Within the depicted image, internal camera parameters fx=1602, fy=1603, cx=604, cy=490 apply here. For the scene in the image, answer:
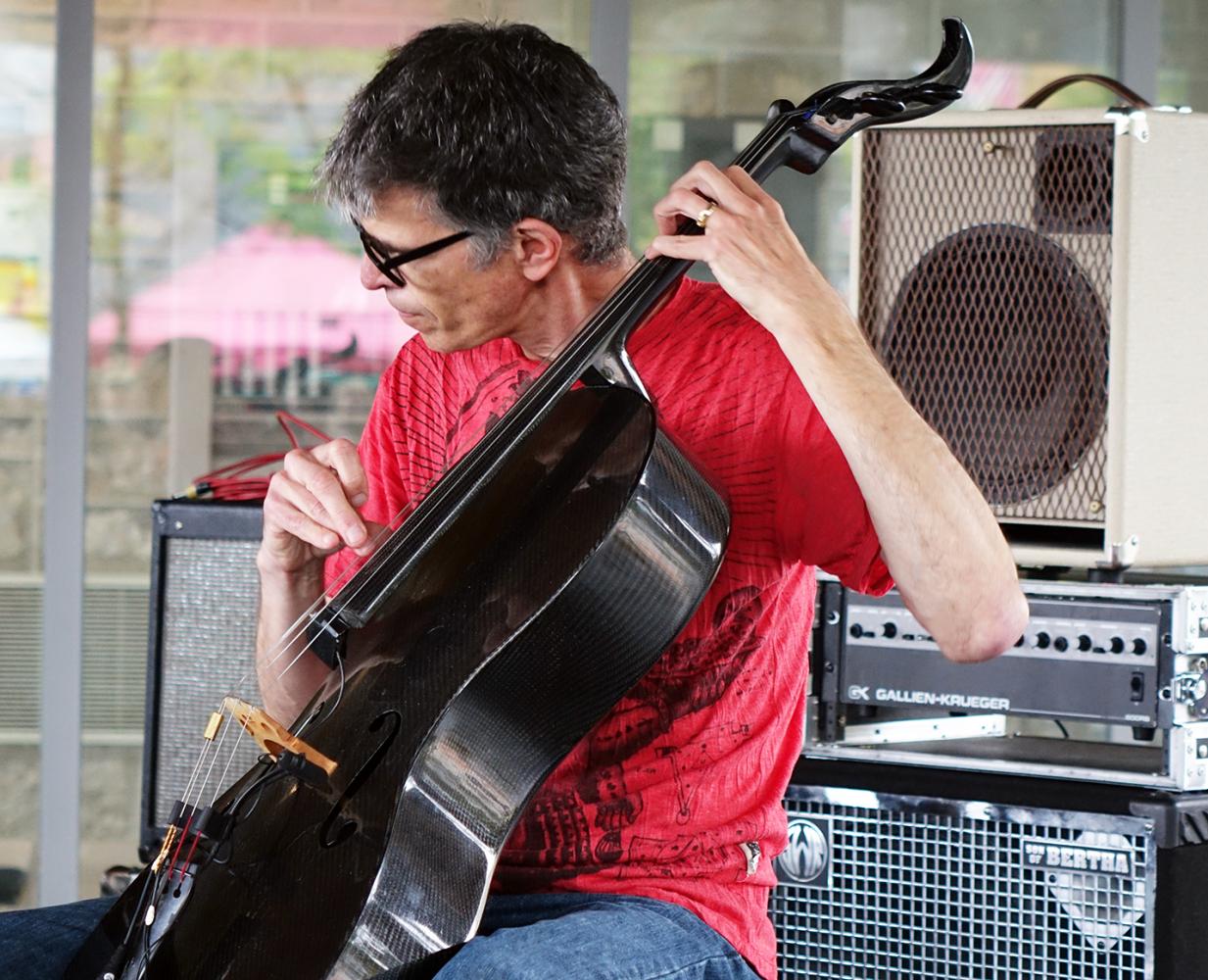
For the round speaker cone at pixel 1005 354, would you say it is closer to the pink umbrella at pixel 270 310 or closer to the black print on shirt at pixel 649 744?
the black print on shirt at pixel 649 744

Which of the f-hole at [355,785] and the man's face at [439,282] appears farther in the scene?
the man's face at [439,282]

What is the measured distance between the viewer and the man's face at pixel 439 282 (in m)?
1.38

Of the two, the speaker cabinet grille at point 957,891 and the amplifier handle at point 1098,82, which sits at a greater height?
the amplifier handle at point 1098,82

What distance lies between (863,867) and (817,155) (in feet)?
2.61

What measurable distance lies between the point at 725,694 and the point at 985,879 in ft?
1.54

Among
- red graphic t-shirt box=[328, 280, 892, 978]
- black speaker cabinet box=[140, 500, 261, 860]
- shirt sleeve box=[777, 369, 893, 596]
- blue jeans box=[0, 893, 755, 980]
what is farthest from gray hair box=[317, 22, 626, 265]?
black speaker cabinet box=[140, 500, 261, 860]

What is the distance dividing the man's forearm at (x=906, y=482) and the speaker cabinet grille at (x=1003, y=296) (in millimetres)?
461

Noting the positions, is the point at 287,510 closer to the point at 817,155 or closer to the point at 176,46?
the point at 817,155

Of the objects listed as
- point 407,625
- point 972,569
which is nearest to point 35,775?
point 407,625

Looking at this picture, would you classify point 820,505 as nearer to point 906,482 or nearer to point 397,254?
point 906,482

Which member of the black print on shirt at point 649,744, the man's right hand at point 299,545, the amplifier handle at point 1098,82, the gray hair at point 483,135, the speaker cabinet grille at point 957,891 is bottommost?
the speaker cabinet grille at point 957,891

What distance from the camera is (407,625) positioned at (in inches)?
46.9

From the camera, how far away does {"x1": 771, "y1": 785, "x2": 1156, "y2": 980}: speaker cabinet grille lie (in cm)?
156

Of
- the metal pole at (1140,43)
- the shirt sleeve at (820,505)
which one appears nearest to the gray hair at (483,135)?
the shirt sleeve at (820,505)
